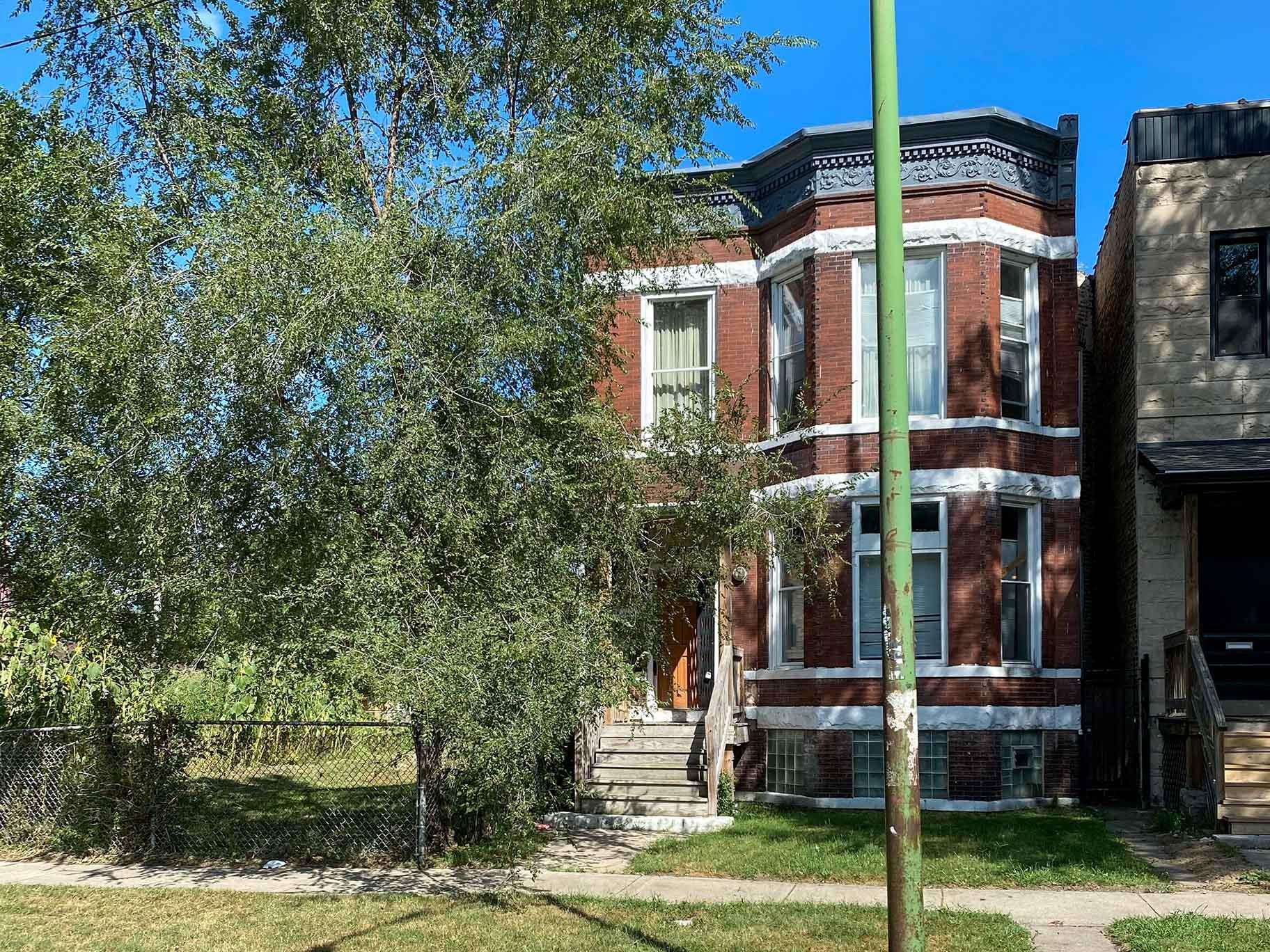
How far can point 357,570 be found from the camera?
9.44 meters

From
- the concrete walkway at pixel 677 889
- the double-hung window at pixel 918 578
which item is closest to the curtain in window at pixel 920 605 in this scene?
the double-hung window at pixel 918 578

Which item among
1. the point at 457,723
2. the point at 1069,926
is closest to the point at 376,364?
the point at 457,723

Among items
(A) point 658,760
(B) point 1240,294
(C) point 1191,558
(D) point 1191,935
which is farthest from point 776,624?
(D) point 1191,935

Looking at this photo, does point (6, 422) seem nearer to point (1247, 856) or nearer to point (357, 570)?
point (357, 570)

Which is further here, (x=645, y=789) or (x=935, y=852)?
(x=645, y=789)

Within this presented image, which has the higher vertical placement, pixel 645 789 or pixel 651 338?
Result: pixel 651 338

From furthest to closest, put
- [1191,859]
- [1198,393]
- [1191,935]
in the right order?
[1198,393], [1191,859], [1191,935]

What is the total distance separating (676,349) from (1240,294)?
7428mm

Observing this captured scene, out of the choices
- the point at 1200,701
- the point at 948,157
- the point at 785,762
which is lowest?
the point at 785,762

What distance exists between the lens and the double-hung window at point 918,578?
49.5 feet

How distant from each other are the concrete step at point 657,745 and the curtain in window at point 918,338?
473cm

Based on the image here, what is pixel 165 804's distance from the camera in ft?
40.3

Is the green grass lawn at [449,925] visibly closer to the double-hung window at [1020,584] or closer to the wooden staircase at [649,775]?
the wooden staircase at [649,775]

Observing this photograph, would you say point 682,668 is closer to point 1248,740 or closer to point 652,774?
point 652,774
